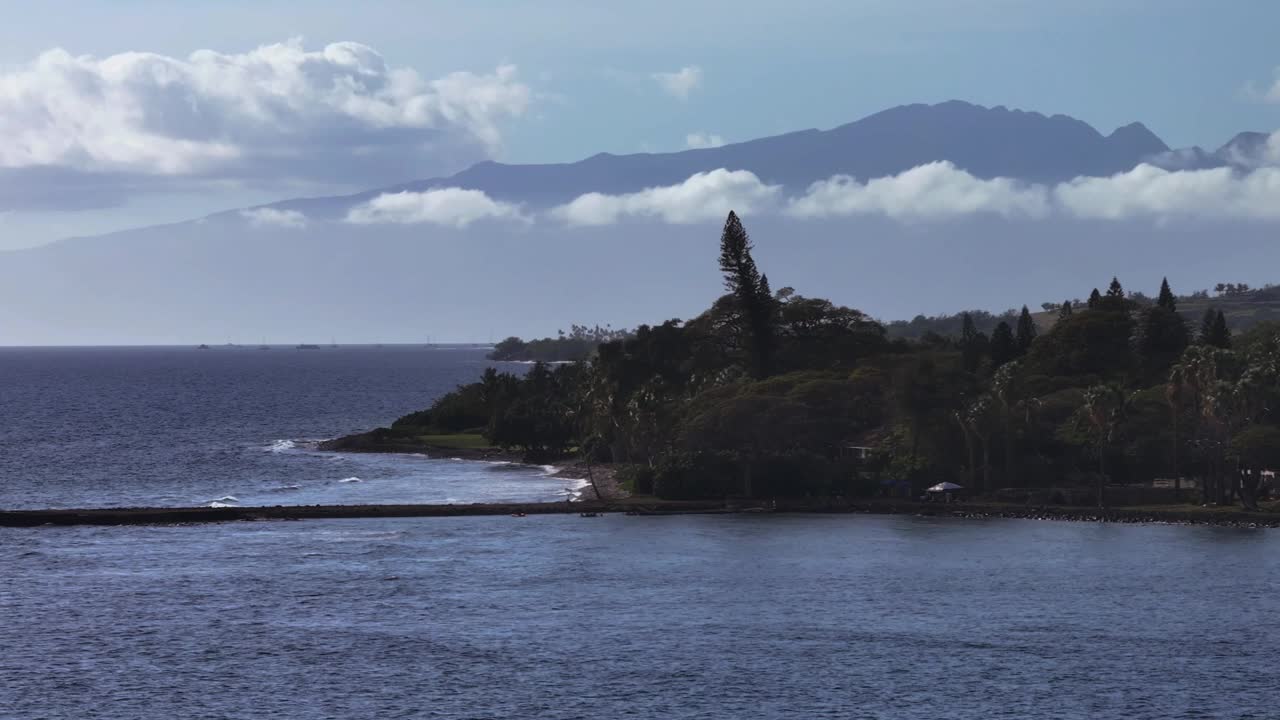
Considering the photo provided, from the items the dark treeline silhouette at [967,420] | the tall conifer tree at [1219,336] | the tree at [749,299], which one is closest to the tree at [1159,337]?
the dark treeline silhouette at [967,420]

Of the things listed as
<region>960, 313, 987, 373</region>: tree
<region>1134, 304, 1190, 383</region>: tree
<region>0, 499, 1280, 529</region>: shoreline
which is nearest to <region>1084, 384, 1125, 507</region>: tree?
<region>0, 499, 1280, 529</region>: shoreline

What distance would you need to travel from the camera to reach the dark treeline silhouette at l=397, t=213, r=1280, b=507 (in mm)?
108438

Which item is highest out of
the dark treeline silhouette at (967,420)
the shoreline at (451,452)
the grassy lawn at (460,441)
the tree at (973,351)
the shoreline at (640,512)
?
the tree at (973,351)

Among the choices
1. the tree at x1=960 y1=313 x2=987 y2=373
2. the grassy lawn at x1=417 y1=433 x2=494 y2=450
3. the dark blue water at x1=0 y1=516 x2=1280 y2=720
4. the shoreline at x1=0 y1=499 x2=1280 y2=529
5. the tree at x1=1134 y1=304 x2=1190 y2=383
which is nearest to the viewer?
the dark blue water at x1=0 y1=516 x2=1280 y2=720

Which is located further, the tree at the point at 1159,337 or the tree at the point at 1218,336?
the tree at the point at 1218,336

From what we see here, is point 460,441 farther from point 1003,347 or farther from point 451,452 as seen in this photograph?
point 1003,347

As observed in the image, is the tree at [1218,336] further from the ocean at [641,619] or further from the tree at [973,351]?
the ocean at [641,619]

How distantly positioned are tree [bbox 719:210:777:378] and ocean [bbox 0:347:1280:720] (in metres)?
54.4

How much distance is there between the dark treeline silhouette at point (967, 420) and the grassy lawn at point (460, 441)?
14541mm

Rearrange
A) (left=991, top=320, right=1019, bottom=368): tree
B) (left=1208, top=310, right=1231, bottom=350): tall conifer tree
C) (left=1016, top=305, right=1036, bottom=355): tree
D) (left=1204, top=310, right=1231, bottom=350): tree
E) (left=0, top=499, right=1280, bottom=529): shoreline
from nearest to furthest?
(left=0, top=499, right=1280, bottom=529): shoreline → (left=1208, top=310, right=1231, bottom=350): tall conifer tree → (left=1204, top=310, right=1231, bottom=350): tree → (left=991, top=320, right=1019, bottom=368): tree → (left=1016, top=305, right=1036, bottom=355): tree

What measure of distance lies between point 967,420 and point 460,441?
81372mm

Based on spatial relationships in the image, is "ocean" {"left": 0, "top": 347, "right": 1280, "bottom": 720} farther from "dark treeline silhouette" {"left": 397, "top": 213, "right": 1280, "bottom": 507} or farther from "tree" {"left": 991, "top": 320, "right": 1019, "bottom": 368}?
"tree" {"left": 991, "top": 320, "right": 1019, "bottom": 368}

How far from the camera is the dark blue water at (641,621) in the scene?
59.5 meters

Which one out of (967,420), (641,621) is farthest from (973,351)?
(641,621)
